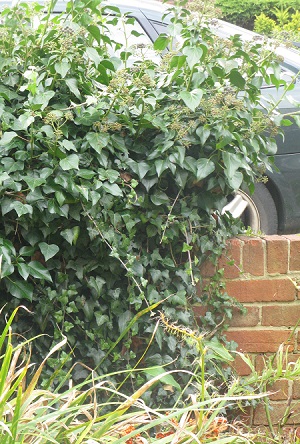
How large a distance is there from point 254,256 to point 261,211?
131 centimetres

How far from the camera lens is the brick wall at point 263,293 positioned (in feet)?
10.6

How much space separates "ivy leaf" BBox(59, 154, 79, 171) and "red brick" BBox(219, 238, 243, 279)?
92 centimetres

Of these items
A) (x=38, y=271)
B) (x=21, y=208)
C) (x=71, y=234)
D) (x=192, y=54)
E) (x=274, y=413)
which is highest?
(x=192, y=54)

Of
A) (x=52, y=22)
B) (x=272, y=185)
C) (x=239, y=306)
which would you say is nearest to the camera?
(x=52, y=22)

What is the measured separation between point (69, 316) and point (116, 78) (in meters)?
0.90

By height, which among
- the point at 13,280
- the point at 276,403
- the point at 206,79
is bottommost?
the point at 276,403

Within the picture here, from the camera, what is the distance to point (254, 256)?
3246 mm

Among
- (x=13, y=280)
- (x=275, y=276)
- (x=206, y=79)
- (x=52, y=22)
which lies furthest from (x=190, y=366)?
(x=52, y=22)

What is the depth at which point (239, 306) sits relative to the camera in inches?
126

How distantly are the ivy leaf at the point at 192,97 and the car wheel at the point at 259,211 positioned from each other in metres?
1.79

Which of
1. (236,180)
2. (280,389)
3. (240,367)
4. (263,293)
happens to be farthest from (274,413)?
(236,180)

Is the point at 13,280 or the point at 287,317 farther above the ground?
the point at 13,280

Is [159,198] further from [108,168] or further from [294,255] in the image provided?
[294,255]

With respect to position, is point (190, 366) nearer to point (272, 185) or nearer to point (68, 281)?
point (68, 281)
